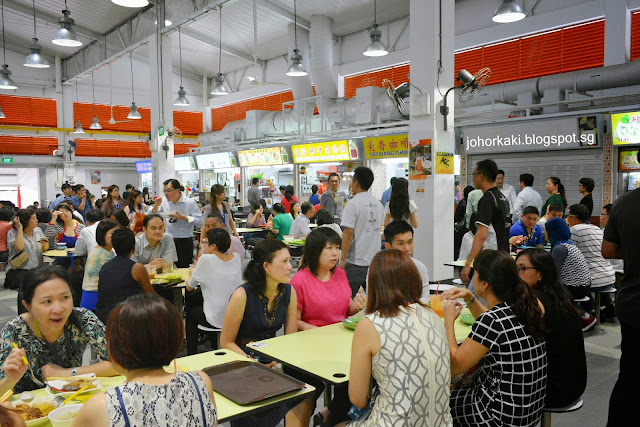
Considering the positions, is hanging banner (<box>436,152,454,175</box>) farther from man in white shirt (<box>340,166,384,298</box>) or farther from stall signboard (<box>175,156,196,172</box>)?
stall signboard (<box>175,156,196,172</box>)

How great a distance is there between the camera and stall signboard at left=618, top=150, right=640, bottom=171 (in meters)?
8.18

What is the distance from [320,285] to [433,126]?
4.01m

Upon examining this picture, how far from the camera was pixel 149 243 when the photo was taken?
5234 mm

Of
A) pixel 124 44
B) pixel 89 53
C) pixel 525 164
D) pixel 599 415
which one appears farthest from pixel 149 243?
pixel 89 53

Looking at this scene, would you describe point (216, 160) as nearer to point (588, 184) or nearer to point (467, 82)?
point (467, 82)

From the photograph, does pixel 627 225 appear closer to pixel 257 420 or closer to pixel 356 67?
pixel 257 420

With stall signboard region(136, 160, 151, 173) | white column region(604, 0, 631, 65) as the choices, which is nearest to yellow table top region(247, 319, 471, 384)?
white column region(604, 0, 631, 65)

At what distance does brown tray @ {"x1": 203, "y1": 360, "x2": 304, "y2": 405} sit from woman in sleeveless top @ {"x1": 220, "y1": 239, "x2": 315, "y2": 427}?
0.59 meters

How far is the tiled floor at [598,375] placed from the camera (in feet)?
11.7

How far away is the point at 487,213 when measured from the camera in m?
4.56

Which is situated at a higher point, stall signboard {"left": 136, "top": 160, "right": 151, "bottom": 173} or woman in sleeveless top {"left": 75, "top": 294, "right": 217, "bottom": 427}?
stall signboard {"left": 136, "top": 160, "right": 151, "bottom": 173}

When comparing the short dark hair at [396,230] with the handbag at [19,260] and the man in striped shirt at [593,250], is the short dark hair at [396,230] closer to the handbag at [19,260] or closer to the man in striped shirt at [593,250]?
the man in striped shirt at [593,250]

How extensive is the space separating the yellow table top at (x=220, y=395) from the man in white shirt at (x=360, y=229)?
2293mm

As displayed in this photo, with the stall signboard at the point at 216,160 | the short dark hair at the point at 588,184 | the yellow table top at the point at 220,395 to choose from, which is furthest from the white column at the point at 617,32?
the stall signboard at the point at 216,160
